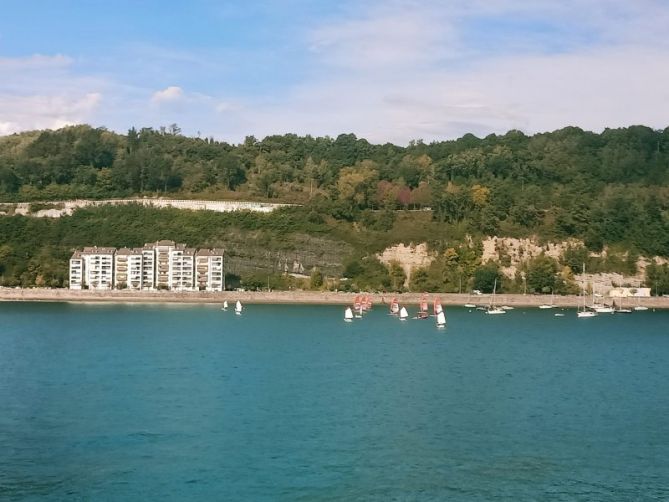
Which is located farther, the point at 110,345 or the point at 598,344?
the point at 598,344

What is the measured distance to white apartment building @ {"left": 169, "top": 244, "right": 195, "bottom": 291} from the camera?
72.2 meters

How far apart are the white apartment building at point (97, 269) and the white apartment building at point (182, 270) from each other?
4.86 m

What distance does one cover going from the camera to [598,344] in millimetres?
44500

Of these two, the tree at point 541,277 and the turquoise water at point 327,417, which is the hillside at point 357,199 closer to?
the tree at point 541,277

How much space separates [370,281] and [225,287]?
466 inches

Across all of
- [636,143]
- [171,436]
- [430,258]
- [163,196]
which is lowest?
[171,436]

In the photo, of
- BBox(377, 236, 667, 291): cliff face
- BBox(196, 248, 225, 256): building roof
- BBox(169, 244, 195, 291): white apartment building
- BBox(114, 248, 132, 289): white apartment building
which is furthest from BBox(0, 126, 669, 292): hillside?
BBox(169, 244, 195, 291): white apartment building

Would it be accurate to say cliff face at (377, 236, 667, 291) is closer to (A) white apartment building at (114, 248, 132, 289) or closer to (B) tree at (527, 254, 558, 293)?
(B) tree at (527, 254, 558, 293)

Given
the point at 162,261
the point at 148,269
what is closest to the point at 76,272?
the point at 148,269

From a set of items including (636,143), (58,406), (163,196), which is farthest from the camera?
(636,143)

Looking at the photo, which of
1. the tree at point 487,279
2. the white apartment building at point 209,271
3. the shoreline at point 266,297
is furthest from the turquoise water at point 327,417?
the white apartment building at point 209,271

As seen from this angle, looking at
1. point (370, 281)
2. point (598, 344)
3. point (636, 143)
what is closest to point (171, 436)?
point (598, 344)

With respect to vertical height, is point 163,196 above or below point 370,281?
above

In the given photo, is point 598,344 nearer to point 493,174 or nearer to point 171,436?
point 171,436
